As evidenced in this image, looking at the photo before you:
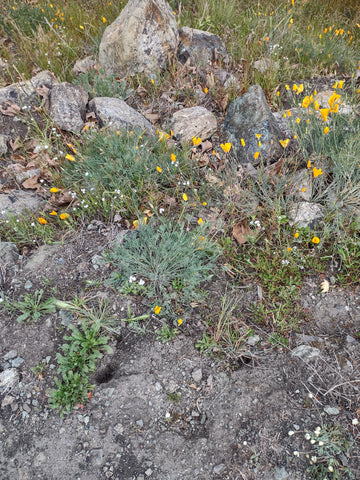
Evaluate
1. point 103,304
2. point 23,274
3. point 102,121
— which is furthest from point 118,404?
point 102,121

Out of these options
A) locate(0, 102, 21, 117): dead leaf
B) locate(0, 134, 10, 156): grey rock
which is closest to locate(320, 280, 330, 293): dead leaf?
locate(0, 134, 10, 156): grey rock

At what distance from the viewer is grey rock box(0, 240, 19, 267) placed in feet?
9.87

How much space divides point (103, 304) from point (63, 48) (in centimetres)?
421

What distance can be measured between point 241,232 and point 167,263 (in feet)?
2.69

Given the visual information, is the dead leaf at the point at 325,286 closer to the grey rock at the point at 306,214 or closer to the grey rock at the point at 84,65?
the grey rock at the point at 306,214

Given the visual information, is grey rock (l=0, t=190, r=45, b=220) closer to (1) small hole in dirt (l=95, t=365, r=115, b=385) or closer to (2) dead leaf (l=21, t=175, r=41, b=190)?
(2) dead leaf (l=21, t=175, r=41, b=190)

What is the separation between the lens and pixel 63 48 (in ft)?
16.6

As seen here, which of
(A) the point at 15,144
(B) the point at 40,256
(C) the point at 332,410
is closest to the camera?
(C) the point at 332,410

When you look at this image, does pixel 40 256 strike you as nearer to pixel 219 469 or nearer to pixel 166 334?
pixel 166 334

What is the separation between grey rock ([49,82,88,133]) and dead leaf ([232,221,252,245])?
214 cm

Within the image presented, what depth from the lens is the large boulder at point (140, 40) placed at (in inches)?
170

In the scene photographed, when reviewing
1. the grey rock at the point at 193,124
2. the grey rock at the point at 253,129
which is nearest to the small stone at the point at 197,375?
the grey rock at the point at 253,129

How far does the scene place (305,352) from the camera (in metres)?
2.46

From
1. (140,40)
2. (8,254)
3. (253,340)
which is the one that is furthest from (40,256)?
(140,40)
